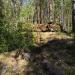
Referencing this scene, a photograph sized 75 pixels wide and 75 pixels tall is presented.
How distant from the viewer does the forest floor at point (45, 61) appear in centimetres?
1101

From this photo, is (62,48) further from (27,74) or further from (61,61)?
(27,74)

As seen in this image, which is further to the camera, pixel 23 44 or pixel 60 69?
pixel 23 44

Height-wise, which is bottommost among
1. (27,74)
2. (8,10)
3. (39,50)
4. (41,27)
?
(27,74)

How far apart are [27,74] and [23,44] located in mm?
3160

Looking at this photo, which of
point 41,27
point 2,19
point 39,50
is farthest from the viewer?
point 41,27

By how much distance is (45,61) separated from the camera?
11688 mm

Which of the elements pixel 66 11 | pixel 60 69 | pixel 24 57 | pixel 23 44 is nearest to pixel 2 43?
pixel 23 44

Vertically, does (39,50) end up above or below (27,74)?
above

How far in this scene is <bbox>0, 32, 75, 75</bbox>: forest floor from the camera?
11.0 meters

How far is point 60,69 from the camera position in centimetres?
1102

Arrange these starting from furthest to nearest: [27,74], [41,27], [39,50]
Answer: [41,27] → [39,50] → [27,74]

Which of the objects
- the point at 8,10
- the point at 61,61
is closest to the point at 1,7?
the point at 8,10

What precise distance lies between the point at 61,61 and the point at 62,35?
4346 millimetres

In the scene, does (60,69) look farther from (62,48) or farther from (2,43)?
(2,43)
